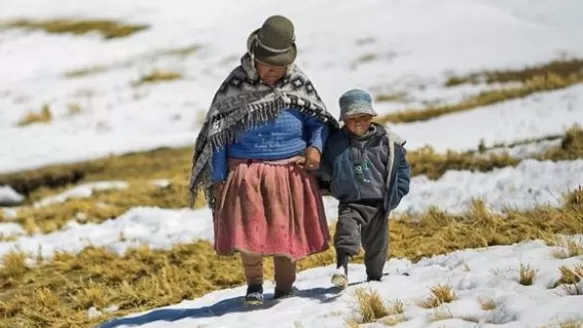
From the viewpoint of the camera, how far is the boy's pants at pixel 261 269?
592cm

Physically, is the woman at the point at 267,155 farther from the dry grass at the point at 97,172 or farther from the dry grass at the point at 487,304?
the dry grass at the point at 97,172

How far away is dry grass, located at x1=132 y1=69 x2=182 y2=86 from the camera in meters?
29.1

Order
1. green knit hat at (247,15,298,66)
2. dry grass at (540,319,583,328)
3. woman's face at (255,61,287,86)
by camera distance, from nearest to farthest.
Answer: dry grass at (540,319,583,328) → green knit hat at (247,15,298,66) → woman's face at (255,61,287,86)

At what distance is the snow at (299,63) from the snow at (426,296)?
749cm

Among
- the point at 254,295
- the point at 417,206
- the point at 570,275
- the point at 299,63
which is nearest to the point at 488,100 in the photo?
the point at 417,206

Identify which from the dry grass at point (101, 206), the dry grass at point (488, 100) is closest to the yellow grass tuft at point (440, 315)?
the dry grass at point (101, 206)

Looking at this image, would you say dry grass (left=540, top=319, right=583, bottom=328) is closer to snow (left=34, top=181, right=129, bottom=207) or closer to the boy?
the boy

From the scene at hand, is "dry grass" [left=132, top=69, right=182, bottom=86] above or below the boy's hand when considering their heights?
below

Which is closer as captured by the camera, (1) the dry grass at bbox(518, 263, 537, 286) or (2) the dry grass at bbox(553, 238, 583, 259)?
(1) the dry grass at bbox(518, 263, 537, 286)

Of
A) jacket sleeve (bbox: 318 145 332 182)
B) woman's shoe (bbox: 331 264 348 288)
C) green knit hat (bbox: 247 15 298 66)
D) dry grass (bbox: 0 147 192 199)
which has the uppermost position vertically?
green knit hat (bbox: 247 15 298 66)

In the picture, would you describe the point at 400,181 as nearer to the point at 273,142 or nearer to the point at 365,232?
the point at 365,232

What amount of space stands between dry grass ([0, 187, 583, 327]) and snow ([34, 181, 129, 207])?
5052 millimetres

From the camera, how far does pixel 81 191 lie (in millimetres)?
14383

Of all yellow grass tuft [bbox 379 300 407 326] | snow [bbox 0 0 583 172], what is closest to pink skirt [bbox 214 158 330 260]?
yellow grass tuft [bbox 379 300 407 326]
